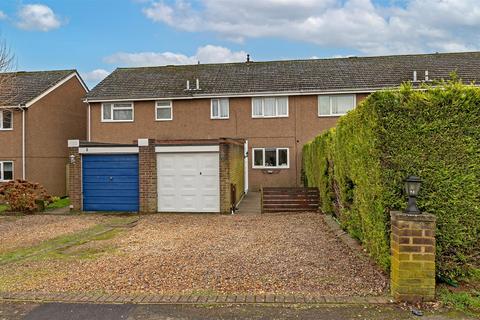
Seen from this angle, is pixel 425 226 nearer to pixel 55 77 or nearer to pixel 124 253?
pixel 124 253

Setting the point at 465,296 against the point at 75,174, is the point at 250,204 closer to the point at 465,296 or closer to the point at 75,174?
the point at 75,174

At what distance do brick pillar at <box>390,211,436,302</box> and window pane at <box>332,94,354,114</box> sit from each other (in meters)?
16.4

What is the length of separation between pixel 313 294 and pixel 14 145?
19.9m

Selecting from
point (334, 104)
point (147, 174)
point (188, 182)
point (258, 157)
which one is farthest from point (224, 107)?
point (147, 174)

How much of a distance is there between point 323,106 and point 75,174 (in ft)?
40.5

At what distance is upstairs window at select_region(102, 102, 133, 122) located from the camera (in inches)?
848

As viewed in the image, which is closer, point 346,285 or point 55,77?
point 346,285

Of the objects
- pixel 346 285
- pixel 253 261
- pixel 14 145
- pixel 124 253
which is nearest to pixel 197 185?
pixel 124 253

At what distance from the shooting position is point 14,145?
20.2 m

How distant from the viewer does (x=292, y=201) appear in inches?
533

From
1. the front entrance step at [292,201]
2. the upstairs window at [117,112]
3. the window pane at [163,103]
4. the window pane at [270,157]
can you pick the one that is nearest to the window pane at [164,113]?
the window pane at [163,103]

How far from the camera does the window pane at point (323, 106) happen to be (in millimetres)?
20312

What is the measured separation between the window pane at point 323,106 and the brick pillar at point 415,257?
1642 centimetres

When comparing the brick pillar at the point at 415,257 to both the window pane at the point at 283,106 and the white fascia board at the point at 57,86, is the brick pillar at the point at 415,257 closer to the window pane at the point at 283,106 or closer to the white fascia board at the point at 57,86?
the window pane at the point at 283,106
